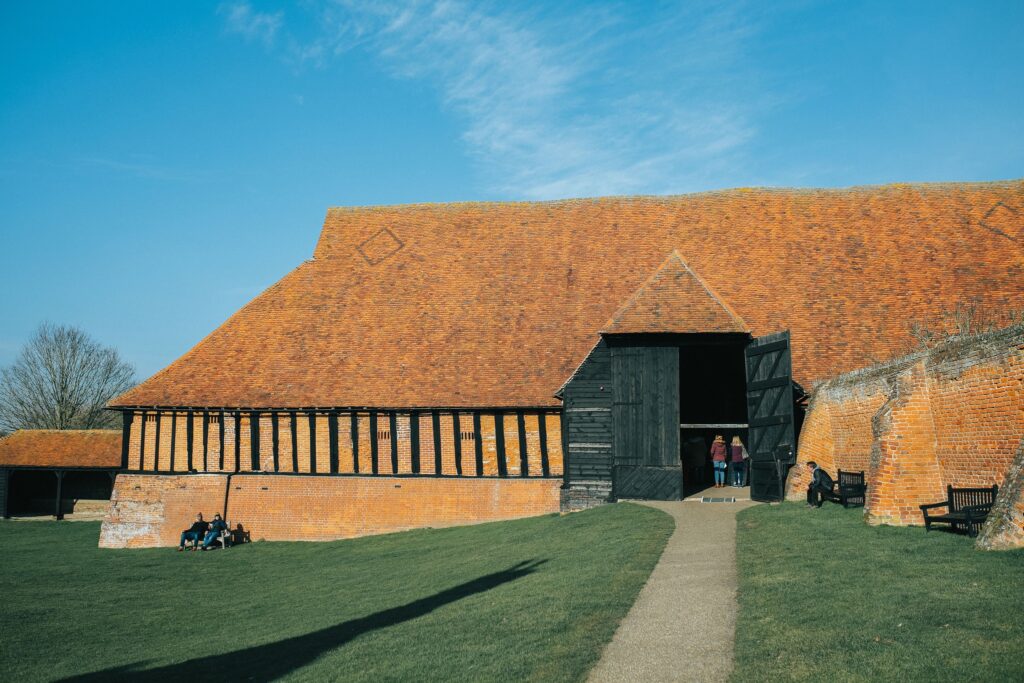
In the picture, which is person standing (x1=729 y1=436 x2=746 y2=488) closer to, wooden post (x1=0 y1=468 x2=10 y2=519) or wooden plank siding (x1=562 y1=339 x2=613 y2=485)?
wooden plank siding (x1=562 y1=339 x2=613 y2=485)

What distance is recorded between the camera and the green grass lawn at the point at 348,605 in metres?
8.60

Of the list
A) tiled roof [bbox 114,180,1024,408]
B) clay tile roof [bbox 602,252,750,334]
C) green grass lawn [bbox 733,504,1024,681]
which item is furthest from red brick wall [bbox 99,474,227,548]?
green grass lawn [bbox 733,504,1024,681]

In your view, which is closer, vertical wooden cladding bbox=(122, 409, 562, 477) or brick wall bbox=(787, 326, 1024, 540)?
brick wall bbox=(787, 326, 1024, 540)

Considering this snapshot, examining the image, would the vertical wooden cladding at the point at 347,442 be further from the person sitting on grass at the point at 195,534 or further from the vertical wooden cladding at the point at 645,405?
the vertical wooden cladding at the point at 645,405

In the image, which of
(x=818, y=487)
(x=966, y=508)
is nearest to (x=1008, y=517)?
(x=966, y=508)

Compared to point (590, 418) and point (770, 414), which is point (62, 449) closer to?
point (590, 418)

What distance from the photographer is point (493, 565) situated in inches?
541

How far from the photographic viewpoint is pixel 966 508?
10.3 metres

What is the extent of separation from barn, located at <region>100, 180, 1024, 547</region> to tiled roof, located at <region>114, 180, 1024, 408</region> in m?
0.07

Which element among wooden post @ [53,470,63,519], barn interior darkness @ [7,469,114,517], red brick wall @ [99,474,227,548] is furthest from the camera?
barn interior darkness @ [7,469,114,517]

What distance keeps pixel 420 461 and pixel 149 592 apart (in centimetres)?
697

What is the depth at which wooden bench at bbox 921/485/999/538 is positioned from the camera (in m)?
10.2

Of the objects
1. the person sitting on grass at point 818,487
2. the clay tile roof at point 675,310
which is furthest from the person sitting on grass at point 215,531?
the person sitting on grass at point 818,487

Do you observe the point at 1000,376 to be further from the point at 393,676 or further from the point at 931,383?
the point at 393,676
